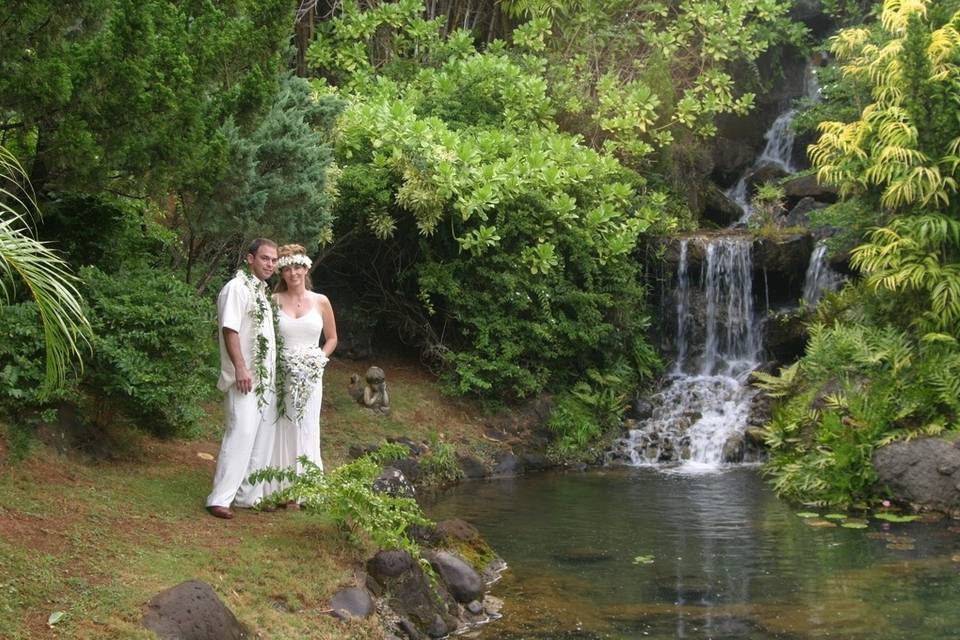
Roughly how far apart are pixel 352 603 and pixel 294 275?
108 inches

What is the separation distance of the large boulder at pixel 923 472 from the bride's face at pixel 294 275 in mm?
6591

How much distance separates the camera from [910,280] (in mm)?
13062

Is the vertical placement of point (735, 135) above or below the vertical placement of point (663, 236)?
above

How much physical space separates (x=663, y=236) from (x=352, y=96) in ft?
17.6

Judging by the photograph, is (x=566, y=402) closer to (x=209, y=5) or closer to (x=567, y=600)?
(x=567, y=600)

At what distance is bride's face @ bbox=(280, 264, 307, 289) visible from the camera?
344 inches

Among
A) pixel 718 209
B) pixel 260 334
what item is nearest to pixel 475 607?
pixel 260 334

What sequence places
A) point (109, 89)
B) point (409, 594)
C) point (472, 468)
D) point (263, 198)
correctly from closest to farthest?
point (109, 89) < point (409, 594) < point (263, 198) < point (472, 468)

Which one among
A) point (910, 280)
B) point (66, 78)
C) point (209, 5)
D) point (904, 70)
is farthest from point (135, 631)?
point (904, 70)

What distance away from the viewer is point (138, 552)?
7.04 meters

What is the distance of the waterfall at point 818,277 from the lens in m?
17.1

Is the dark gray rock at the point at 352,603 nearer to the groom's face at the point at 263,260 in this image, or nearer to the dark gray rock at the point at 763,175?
the groom's face at the point at 263,260

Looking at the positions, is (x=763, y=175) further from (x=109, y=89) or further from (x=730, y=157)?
(x=109, y=89)

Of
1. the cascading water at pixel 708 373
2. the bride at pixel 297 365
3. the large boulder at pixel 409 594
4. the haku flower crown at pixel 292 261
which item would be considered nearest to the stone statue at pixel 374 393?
the cascading water at pixel 708 373
